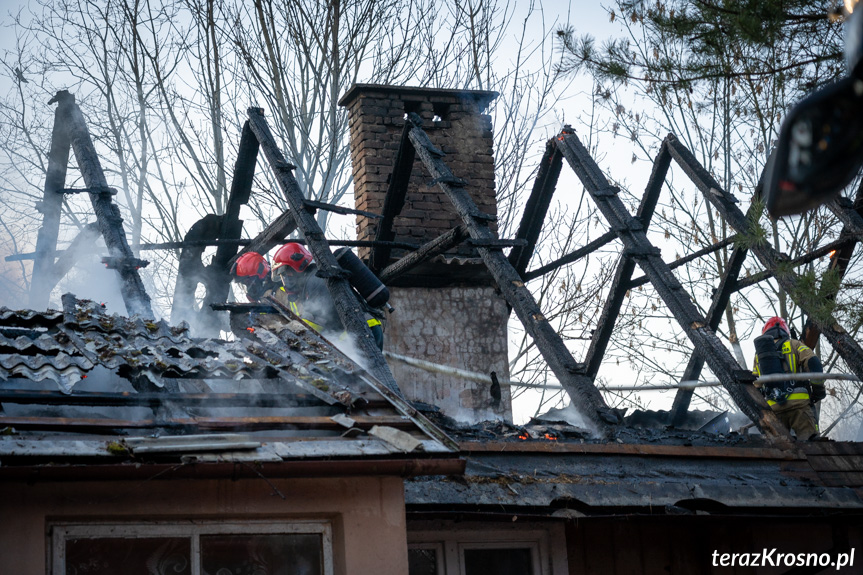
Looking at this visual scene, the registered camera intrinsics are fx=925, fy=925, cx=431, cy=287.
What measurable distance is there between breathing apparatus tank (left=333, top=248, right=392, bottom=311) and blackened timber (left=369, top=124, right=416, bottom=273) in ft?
5.88

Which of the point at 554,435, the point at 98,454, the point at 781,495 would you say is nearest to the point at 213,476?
the point at 98,454

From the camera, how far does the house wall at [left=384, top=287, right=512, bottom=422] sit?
37.0ft

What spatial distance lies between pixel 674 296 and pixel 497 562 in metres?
3.25

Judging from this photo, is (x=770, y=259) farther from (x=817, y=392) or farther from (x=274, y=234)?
(x=274, y=234)

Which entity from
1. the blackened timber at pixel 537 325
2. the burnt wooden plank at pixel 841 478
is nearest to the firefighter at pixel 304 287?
the blackened timber at pixel 537 325

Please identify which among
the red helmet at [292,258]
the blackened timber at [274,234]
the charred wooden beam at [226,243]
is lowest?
the red helmet at [292,258]

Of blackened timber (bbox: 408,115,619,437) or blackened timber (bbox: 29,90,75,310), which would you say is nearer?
blackened timber (bbox: 408,115,619,437)

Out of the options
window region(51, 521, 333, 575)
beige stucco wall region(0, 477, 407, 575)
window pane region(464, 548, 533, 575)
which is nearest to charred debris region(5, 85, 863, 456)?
beige stucco wall region(0, 477, 407, 575)

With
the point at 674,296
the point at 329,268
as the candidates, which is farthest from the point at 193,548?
the point at 674,296

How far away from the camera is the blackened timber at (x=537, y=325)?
758 centimetres

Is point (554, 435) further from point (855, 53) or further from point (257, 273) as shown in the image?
point (855, 53)

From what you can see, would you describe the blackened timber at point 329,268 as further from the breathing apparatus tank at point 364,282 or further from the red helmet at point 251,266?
the red helmet at point 251,266

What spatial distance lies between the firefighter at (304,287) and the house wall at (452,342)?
2026 millimetres

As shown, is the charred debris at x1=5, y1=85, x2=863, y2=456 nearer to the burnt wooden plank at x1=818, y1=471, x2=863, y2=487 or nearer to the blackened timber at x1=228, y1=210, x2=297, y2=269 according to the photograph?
the blackened timber at x1=228, y1=210, x2=297, y2=269
